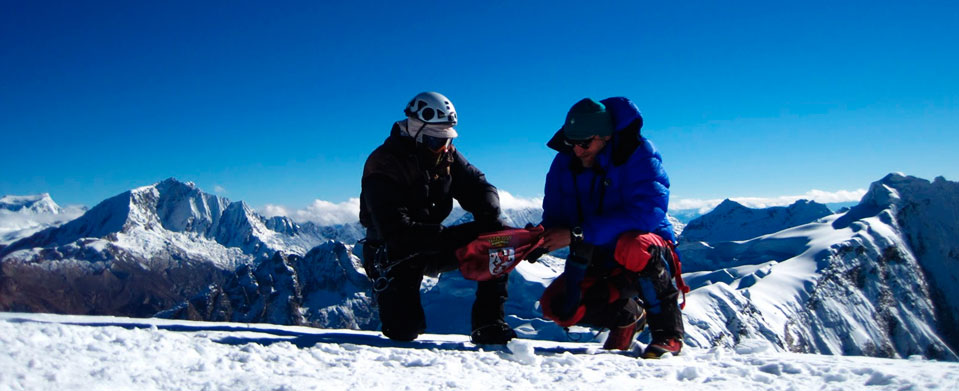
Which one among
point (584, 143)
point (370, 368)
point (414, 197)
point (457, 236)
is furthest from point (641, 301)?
point (370, 368)

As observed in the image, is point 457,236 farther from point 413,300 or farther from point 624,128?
point 624,128

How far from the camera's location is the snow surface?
3.35 metres

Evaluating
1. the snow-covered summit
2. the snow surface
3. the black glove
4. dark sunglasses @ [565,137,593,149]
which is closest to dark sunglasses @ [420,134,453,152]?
the black glove

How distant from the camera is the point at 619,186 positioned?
6.16m

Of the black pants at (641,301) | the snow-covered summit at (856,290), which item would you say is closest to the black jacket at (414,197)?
the black pants at (641,301)

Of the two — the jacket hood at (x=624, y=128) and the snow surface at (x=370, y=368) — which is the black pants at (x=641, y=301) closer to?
the snow surface at (x=370, y=368)

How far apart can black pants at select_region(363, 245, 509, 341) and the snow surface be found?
0.92 meters

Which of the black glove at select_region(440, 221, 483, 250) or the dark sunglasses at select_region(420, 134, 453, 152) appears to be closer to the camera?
the black glove at select_region(440, 221, 483, 250)

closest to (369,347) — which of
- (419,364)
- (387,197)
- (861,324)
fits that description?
(419,364)

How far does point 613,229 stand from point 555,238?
61 cm

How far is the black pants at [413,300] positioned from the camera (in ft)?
19.9

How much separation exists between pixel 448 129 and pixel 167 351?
12.0 feet

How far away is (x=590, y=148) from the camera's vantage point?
6129 millimetres

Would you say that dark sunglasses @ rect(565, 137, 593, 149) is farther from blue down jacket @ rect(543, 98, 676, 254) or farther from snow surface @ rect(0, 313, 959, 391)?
snow surface @ rect(0, 313, 959, 391)
